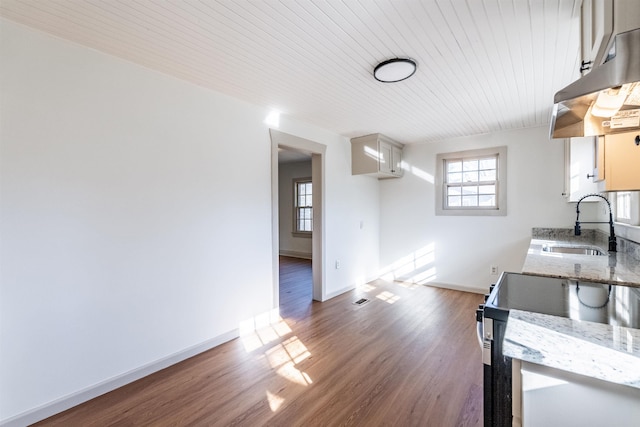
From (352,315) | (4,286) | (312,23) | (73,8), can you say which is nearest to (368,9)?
(312,23)

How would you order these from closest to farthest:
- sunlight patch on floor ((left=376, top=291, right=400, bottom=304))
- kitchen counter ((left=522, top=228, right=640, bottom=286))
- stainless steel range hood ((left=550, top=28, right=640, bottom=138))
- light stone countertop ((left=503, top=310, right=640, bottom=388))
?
light stone countertop ((left=503, top=310, right=640, bottom=388)), stainless steel range hood ((left=550, top=28, right=640, bottom=138)), kitchen counter ((left=522, top=228, right=640, bottom=286)), sunlight patch on floor ((left=376, top=291, right=400, bottom=304))

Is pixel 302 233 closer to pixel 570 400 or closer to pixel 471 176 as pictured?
pixel 471 176

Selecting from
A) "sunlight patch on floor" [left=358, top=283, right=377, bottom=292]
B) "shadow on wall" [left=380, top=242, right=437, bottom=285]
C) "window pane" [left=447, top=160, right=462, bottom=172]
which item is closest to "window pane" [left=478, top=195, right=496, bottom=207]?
"window pane" [left=447, top=160, right=462, bottom=172]

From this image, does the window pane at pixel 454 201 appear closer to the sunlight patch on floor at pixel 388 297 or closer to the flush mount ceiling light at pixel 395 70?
the sunlight patch on floor at pixel 388 297

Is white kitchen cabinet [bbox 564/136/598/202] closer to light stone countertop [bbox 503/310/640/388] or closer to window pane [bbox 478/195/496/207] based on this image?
window pane [bbox 478/195/496/207]

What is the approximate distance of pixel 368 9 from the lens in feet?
5.32

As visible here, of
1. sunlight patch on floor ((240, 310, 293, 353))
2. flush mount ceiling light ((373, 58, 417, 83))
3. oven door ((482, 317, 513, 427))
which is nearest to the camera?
oven door ((482, 317, 513, 427))

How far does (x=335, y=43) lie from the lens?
1.94 metres

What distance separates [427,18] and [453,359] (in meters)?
2.57

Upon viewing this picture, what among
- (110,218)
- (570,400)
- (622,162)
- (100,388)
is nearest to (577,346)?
(570,400)

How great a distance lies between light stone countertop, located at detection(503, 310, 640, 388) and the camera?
64 cm

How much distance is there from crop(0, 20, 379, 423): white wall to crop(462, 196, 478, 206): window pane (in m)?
3.26

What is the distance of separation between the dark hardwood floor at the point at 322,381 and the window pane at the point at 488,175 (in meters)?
2.11

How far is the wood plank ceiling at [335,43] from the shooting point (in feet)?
5.29
